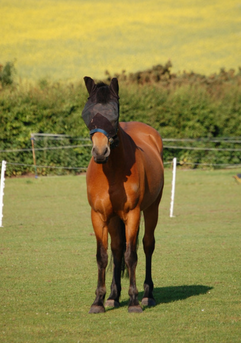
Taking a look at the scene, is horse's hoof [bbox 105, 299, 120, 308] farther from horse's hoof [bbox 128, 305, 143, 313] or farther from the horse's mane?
the horse's mane

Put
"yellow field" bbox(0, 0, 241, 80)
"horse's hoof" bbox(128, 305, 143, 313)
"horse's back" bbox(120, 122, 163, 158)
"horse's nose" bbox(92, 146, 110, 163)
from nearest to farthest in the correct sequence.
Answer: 1. "horse's nose" bbox(92, 146, 110, 163)
2. "horse's hoof" bbox(128, 305, 143, 313)
3. "horse's back" bbox(120, 122, 163, 158)
4. "yellow field" bbox(0, 0, 241, 80)

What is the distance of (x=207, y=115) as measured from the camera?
25.0m

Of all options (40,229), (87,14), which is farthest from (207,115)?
(87,14)

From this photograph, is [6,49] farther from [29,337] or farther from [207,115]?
[29,337]

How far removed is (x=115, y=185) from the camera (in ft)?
16.9

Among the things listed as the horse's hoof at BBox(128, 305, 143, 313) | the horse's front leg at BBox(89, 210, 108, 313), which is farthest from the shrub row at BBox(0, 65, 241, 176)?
the horse's hoof at BBox(128, 305, 143, 313)

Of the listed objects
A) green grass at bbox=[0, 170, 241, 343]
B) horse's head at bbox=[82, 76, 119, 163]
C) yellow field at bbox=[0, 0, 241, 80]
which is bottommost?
green grass at bbox=[0, 170, 241, 343]

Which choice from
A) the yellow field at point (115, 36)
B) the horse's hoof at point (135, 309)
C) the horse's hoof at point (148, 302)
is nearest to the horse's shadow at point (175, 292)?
the horse's hoof at point (148, 302)

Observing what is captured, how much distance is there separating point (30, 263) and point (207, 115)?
60.4 feet

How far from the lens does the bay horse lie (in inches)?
186

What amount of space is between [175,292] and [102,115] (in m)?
2.70

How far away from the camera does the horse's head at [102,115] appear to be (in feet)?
15.0

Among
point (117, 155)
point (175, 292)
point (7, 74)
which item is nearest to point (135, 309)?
point (175, 292)

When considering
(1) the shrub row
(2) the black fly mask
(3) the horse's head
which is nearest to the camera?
(3) the horse's head
